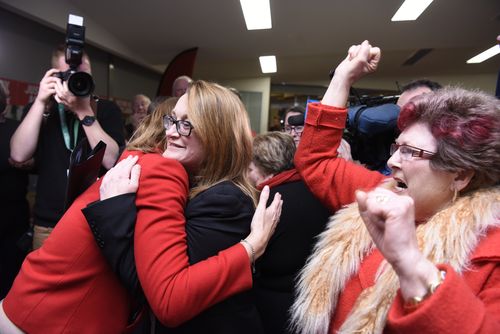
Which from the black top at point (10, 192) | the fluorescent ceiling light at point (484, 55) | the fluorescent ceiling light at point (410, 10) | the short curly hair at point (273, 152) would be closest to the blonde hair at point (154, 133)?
the short curly hair at point (273, 152)

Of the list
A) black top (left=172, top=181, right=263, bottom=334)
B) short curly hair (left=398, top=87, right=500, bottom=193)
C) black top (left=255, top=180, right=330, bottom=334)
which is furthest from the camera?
black top (left=255, top=180, right=330, bottom=334)

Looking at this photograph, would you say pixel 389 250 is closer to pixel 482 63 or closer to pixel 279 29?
pixel 279 29

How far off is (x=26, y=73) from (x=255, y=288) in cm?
371

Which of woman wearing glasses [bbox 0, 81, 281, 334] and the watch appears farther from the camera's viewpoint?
the watch

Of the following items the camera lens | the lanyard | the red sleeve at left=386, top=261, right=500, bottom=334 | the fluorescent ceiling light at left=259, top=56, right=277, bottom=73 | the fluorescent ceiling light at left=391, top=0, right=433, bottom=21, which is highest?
the fluorescent ceiling light at left=391, top=0, right=433, bottom=21

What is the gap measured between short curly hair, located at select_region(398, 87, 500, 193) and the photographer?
4.25 feet

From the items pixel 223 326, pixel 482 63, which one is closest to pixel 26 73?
pixel 223 326

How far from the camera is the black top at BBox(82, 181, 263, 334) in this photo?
29.5 inches

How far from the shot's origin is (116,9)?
3883 mm

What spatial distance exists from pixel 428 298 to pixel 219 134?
26.2 inches

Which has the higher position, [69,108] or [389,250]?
[69,108]

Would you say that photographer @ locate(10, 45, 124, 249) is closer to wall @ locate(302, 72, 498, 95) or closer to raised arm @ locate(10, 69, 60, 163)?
raised arm @ locate(10, 69, 60, 163)

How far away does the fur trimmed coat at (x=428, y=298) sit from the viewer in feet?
1.72

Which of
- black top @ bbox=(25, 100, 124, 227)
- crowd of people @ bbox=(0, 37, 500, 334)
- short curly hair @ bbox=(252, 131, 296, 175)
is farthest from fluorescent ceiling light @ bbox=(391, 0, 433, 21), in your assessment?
black top @ bbox=(25, 100, 124, 227)
